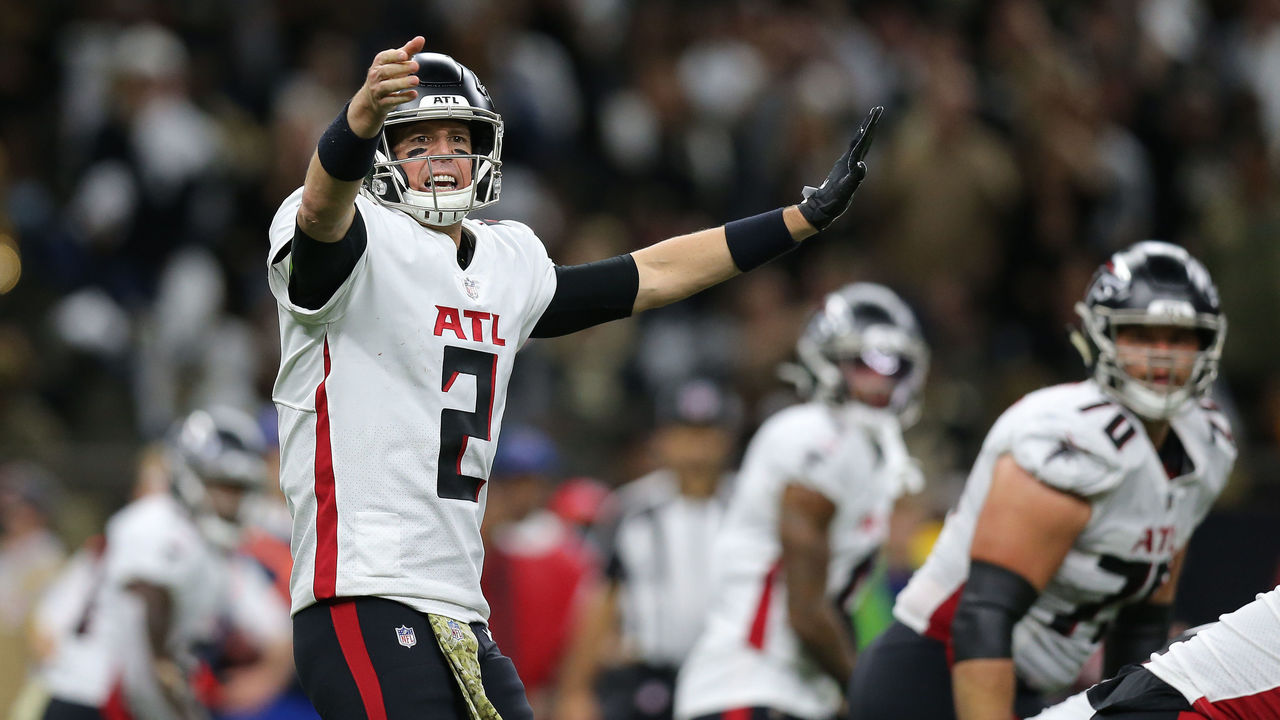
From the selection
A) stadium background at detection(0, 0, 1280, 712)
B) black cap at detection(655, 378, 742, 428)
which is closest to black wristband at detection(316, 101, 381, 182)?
black cap at detection(655, 378, 742, 428)

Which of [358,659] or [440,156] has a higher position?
[440,156]

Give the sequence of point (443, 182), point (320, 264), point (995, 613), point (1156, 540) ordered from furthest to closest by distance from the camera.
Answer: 1. point (1156, 540)
2. point (995, 613)
3. point (443, 182)
4. point (320, 264)

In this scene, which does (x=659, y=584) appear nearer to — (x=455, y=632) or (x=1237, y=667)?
(x=455, y=632)

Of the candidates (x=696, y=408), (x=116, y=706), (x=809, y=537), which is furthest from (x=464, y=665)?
(x=696, y=408)

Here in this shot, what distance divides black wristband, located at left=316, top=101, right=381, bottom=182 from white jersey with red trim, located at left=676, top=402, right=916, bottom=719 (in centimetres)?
280

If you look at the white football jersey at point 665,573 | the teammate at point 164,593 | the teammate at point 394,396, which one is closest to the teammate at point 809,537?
the white football jersey at point 665,573

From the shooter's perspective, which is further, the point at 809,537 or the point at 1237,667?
the point at 809,537

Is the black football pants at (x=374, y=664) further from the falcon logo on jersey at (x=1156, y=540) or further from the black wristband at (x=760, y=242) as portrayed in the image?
the falcon logo on jersey at (x=1156, y=540)

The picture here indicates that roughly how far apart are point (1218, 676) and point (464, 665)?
1.63m

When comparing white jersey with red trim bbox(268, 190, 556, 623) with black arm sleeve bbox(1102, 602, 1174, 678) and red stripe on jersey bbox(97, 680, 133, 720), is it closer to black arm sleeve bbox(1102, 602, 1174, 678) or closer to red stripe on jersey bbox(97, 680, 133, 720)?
black arm sleeve bbox(1102, 602, 1174, 678)

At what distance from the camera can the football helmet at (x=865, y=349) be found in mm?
6492

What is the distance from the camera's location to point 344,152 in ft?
11.4

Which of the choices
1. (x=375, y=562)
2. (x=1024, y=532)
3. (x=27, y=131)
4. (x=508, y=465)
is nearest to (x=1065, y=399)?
(x=1024, y=532)

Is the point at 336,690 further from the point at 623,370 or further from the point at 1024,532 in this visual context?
the point at 623,370
